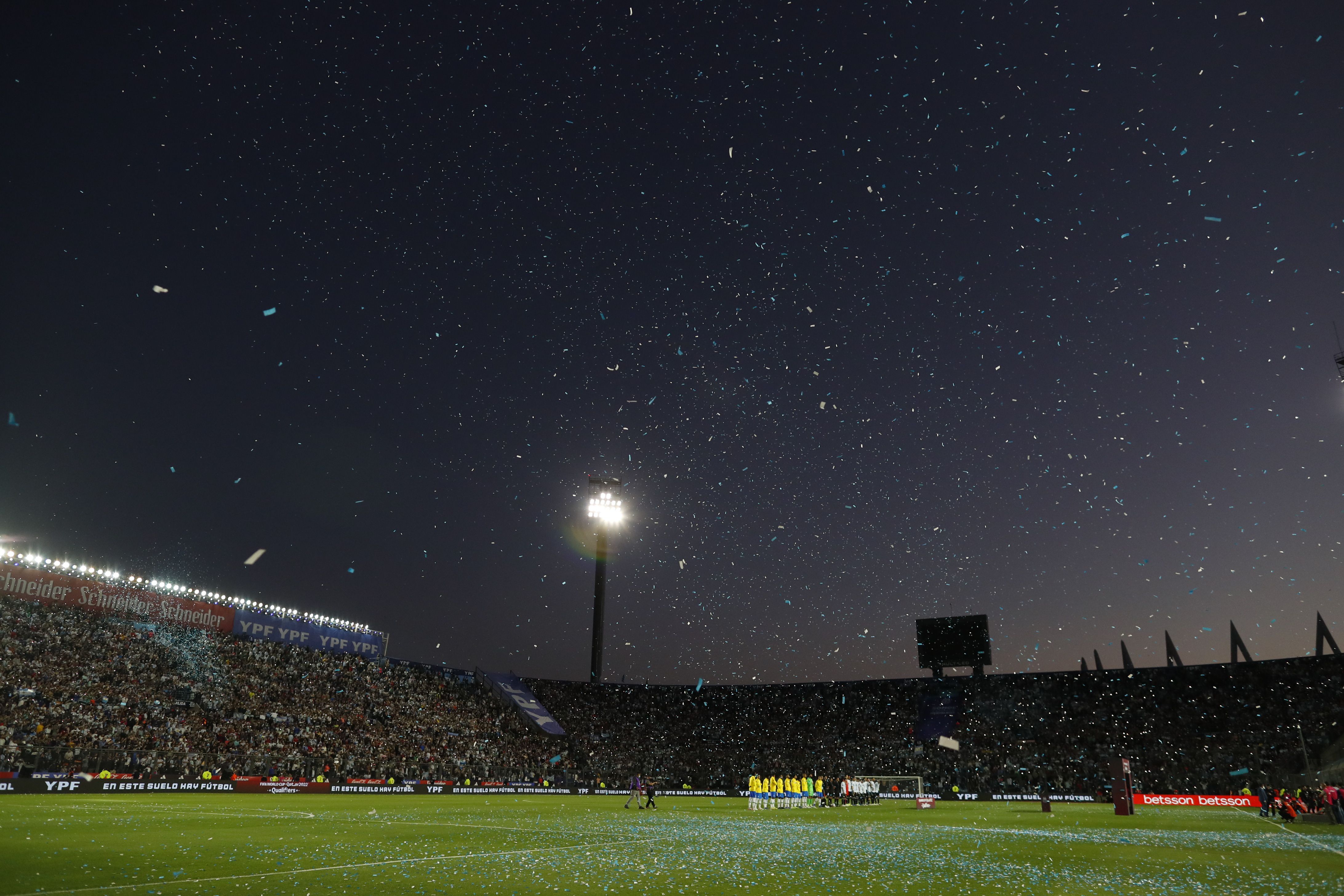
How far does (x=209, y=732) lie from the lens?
139 feet

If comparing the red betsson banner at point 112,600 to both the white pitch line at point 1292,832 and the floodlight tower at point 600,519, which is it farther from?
the white pitch line at point 1292,832

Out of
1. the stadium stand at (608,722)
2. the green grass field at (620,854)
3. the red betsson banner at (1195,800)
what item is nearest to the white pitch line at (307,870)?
the green grass field at (620,854)

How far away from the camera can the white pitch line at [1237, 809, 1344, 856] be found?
15.4m

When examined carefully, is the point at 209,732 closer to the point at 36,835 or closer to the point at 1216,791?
the point at 36,835

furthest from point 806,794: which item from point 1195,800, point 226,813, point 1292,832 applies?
point 226,813

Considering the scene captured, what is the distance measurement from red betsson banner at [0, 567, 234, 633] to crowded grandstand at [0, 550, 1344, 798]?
596 millimetres

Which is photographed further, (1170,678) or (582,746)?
(582,746)

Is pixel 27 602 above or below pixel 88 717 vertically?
above

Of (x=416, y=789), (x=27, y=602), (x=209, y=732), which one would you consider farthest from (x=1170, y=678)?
(x=27, y=602)

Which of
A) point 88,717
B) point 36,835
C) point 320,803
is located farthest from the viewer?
point 88,717

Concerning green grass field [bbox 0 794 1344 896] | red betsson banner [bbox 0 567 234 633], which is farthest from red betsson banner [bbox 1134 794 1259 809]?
red betsson banner [bbox 0 567 234 633]

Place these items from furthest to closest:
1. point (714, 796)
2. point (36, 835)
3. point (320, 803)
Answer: point (714, 796)
point (320, 803)
point (36, 835)

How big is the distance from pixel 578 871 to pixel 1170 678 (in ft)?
193

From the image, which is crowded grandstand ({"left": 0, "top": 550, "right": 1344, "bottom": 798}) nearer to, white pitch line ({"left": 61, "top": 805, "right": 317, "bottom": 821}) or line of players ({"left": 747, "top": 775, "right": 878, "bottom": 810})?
line of players ({"left": 747, "top": 775, "right": 878, "bottom": 810})
